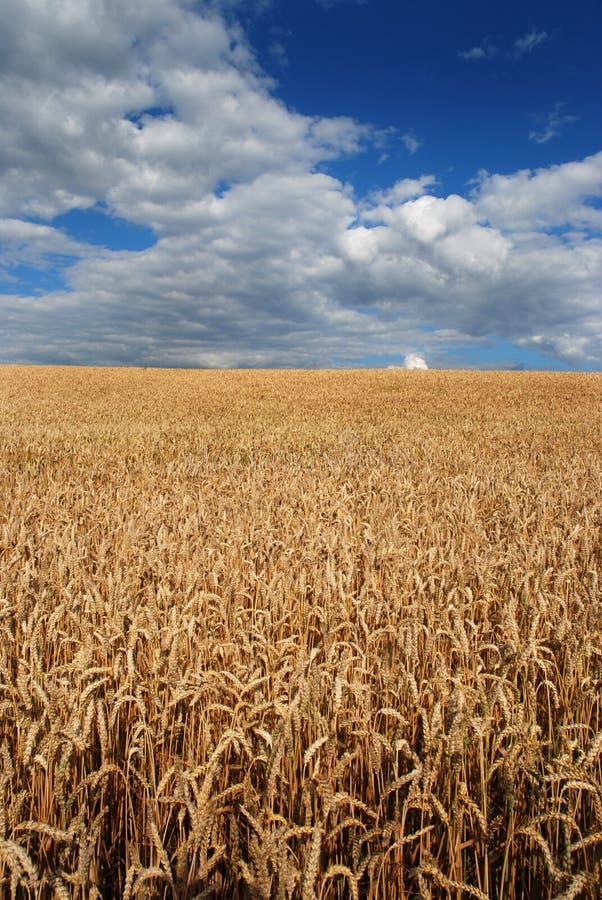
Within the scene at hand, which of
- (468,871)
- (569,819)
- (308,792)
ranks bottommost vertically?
(468,871)

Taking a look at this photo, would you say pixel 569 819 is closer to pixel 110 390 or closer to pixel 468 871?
pixel 468 871

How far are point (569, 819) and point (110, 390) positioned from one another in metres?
30.9

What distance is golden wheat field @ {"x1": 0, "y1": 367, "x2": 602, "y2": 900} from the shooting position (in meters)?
1.82

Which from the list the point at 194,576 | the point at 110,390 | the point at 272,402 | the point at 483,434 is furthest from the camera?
the point at 110,390

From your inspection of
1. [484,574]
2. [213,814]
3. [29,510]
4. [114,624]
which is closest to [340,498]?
[484,574]

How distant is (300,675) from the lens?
6.93 feet

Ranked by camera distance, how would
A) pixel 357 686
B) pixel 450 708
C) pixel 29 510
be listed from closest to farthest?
pixel 450 708 → pixel 357 686 → pixel 29 510

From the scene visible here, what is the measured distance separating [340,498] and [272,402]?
55.7 ft

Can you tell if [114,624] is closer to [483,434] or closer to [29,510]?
[29,510]

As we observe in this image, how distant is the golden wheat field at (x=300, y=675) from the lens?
5.97 ft

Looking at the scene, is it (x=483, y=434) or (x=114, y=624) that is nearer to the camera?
(x=114, y=624)

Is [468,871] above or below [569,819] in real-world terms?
below

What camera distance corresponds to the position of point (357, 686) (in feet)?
7.44

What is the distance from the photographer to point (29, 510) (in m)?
6.20
